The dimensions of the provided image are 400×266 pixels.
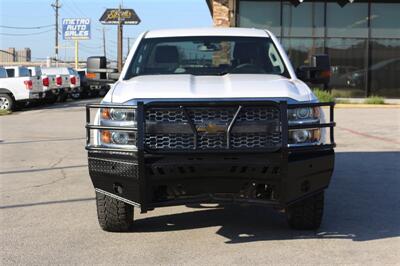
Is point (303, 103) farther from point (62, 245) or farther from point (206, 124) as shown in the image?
point (62, 245)

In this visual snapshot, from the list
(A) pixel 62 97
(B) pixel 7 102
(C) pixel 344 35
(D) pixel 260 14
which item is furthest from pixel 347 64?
(B) pixel 7 102

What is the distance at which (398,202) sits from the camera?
7.04 m

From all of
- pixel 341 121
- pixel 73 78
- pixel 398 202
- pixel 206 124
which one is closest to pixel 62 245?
pixel 206 124

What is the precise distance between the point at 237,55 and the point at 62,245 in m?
2.89

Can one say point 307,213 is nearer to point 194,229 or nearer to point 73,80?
point 194,229

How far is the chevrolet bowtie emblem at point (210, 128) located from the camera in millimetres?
4867

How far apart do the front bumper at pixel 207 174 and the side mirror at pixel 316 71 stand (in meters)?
1.73

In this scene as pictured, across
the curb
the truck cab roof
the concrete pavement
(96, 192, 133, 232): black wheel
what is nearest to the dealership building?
the curb

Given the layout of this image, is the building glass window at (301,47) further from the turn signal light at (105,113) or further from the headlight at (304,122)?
the turn signal light at (105,113)

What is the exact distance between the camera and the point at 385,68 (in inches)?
1001

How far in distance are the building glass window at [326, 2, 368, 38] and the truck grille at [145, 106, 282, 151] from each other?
20.8 metres

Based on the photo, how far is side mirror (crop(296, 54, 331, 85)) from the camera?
21.9 feet

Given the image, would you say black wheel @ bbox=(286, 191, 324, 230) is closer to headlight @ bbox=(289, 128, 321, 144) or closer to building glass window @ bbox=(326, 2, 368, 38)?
headlight @ bbox=(289, 128, 321, 144)

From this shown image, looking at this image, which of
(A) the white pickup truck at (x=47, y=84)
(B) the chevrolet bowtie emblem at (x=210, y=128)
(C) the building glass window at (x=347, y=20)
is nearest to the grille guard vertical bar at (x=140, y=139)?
(B) the chevrolet bowtie emblem at (x=210, y=128)
